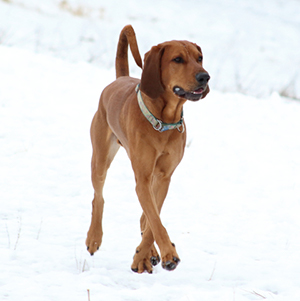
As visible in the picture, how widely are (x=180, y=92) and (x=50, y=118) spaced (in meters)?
4.26

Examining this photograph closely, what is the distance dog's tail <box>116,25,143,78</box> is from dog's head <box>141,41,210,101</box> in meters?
0.47

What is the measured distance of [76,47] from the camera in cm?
1223

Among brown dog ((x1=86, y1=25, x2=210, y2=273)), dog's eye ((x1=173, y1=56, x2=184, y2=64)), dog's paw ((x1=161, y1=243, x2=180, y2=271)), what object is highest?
dog's eye ((x1=173, y1=56, x2=184, y2=64))

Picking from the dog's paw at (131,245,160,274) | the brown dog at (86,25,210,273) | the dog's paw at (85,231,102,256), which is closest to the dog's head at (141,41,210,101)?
the brown dog at (86,25,210,273)

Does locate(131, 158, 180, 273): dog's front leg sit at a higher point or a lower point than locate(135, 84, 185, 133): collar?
lower

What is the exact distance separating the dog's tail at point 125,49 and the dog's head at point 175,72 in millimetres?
473

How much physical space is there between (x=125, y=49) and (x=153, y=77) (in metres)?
1.21

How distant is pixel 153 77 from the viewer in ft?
9.84

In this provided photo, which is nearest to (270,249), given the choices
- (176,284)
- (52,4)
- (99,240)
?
(176,284)

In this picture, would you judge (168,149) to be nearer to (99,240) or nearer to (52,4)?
(99,240)

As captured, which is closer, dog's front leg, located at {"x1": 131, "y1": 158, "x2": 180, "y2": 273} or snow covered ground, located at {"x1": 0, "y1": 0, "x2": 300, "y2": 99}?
dog's front leg, located at {"x1": 131, "y1": 158, "x2": 180, "y2": 273}

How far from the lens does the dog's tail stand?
12.2 ft

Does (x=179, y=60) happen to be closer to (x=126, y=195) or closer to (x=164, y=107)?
(x=164, y=107)

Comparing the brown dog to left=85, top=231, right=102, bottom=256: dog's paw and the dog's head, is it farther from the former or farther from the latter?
left=85, top=231, right=102, bottom=256: dog's paw
